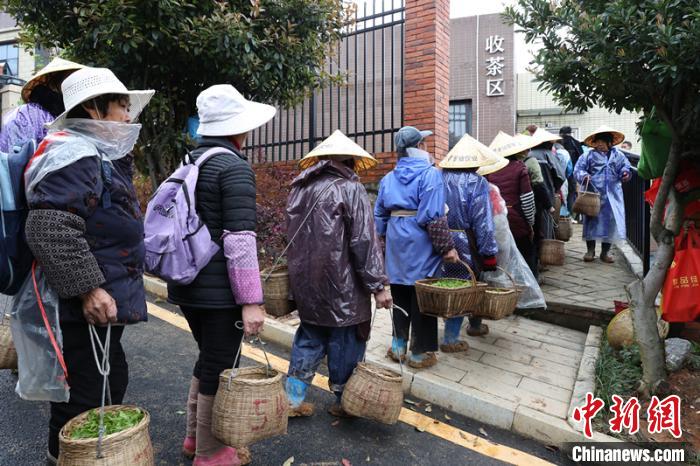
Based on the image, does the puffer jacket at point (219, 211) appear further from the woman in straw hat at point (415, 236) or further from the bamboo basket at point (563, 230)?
the bamboo basket at point (563, 230)

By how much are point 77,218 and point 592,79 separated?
3.28m

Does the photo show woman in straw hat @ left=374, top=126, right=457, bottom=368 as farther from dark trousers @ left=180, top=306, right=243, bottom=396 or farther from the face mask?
the face mask

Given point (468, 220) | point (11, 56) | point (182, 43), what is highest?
point (11, 56)

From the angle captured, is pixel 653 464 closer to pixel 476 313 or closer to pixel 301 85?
pixel 476 313

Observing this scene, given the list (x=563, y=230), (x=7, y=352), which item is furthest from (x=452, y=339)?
(x=563, y=230)

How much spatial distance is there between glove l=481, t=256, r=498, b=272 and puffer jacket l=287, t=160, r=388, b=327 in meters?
1.55

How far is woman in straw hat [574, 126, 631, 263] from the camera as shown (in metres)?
6.99

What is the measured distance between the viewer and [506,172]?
529 cm

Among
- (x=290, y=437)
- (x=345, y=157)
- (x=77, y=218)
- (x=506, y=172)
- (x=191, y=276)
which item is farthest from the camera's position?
(x=506, y=172)

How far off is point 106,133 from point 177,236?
0.54 m

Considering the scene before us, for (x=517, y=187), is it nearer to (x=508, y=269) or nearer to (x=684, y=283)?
(x=508, y=269)

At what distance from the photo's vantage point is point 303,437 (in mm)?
2914

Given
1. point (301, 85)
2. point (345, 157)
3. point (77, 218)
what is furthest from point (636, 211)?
point (77, 218)

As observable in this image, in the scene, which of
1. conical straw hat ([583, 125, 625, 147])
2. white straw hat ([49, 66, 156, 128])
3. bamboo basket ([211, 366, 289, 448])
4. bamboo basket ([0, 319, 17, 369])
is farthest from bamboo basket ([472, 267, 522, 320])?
conical straw hat ([583, 125, 625, 147])
